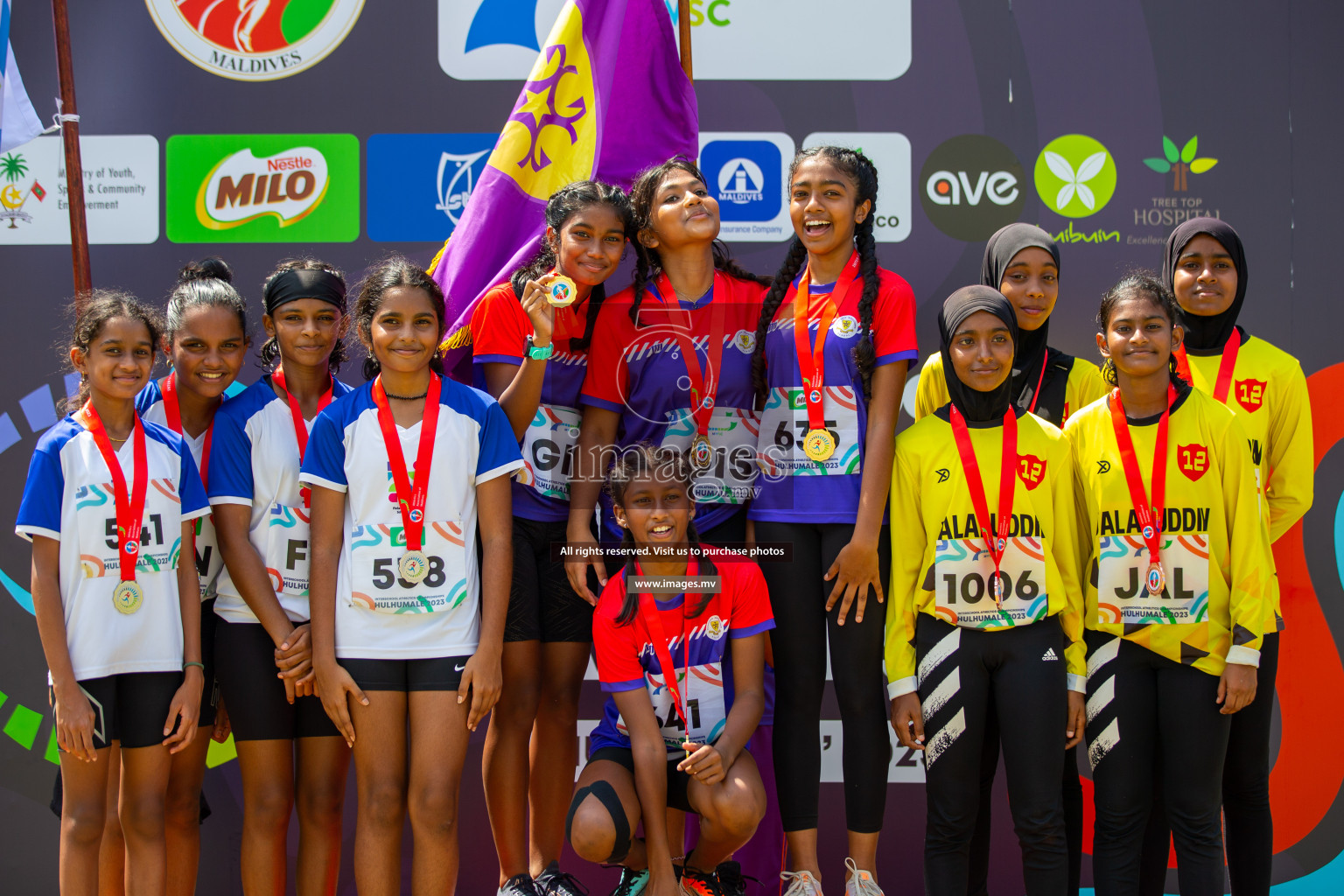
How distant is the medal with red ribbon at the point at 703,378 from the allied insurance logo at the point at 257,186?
5.56ft

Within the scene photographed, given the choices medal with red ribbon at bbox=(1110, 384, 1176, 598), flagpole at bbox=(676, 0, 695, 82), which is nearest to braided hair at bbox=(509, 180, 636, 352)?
flagpole at bbox=(676, 0, 695, 82)

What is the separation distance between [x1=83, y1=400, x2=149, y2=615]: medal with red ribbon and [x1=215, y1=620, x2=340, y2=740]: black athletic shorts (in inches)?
10.3

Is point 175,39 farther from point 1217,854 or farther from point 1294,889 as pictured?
point 1294,889

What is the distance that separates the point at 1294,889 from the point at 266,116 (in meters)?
5.06

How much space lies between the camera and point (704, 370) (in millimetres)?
2809

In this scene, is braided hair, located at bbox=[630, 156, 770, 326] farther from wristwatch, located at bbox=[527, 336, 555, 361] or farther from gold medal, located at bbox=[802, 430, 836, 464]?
gold medal, located at bbox=[802, 430, 836, 464]

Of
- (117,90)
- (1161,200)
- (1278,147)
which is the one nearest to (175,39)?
(117,90)

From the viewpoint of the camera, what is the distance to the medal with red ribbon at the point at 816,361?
266 cm

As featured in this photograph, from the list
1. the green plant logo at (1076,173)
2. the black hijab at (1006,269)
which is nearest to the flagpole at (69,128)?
the black hijab at (1006,269)

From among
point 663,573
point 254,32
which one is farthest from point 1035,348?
point 254,32

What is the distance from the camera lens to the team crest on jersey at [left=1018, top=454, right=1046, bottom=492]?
8.45 feet

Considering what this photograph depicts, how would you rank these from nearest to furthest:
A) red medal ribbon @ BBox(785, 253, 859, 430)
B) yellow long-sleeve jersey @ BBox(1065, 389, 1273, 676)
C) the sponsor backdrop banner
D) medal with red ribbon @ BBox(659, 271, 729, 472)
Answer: yellow long-sleeve jersey @ BBox(1065, 389, 1273, 676) → red medal ribbon @ BBox(785, 253, 859, 430) → medal with red ribbon @ BBox(659, 271, 729, 472) → the sponsor backdrop banner

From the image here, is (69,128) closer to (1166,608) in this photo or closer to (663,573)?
(663,573)

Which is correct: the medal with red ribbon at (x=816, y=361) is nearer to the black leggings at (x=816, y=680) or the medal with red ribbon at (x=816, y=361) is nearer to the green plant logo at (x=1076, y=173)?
the black leggings at (x=816, y=680)
